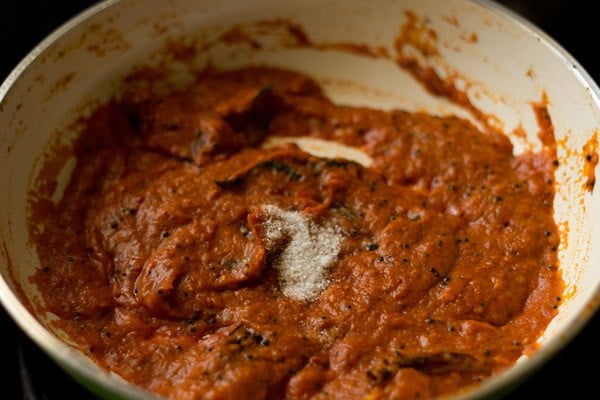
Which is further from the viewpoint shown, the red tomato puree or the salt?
the salt

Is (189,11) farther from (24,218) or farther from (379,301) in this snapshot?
(379,301)

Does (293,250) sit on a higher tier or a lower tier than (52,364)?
higher

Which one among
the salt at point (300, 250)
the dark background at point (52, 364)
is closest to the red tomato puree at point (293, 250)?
the salt at point (300, 250)

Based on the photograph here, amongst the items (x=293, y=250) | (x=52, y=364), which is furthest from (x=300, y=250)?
(x=52, y=364)

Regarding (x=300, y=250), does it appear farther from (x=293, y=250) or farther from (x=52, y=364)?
(x=52, y=364)

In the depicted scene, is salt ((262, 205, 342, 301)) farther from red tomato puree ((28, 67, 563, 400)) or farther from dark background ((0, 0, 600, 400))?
dark background ((0, 0, 600, 400))

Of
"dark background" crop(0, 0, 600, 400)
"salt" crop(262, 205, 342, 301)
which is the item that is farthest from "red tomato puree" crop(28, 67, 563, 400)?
"dark background" crop(0, 0, 600, 400)

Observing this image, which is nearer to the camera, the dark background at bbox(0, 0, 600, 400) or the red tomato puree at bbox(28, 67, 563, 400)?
the red tomato puree at bbox(28, 67, 563, 400)
